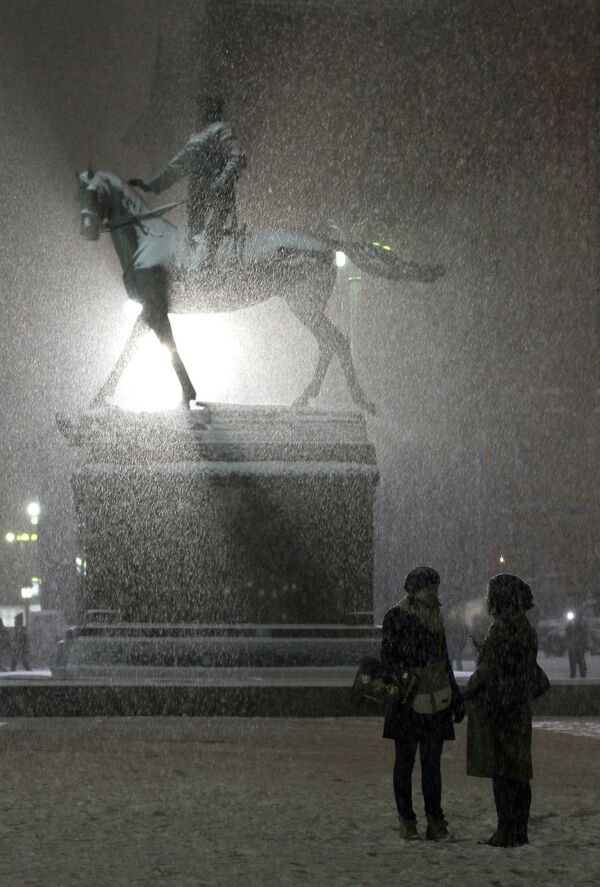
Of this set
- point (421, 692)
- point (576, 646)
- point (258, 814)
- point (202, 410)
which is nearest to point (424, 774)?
point (421, 692)

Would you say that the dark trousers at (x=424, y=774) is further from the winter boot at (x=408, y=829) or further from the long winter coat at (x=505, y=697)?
the long winter coat at (x=505, y=697)

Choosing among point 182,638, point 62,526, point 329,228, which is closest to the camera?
point 182,638

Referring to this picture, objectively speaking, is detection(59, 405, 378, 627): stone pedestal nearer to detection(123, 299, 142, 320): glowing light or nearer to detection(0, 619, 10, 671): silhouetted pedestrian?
detection(123, 299, 142, 320): glowing light

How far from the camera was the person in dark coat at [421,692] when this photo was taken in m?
6.94

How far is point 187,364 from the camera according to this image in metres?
19.6

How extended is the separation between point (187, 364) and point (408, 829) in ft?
42.7

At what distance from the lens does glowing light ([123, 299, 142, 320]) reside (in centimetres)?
1786

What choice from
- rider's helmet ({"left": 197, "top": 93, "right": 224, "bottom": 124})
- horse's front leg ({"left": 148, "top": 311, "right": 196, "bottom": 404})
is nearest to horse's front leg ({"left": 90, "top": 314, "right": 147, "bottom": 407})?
horse's front leg ({"left": 148, "top": 311, "right": 196, "bottom": 404})

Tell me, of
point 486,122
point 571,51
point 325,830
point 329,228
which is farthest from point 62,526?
point 325,830

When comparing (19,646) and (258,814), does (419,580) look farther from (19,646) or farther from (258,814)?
(19,646)

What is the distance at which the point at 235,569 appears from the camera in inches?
639

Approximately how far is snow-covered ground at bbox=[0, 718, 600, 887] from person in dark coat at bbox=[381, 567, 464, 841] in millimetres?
206

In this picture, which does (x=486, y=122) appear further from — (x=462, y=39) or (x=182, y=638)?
(x=182, y=638)

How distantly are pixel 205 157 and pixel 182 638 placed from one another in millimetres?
4989
